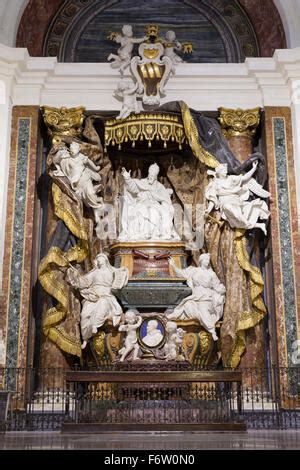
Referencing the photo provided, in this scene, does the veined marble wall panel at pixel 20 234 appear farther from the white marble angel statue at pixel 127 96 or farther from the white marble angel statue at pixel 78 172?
the white marble angel statue at pixel 127 96

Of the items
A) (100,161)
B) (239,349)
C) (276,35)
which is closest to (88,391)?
(239,349)

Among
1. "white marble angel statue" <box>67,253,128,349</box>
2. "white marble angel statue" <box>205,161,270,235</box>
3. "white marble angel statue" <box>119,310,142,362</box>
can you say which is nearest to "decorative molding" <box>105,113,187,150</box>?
"white marble angel statue" <box>205,161,270,235</box>

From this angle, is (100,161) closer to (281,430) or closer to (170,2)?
(170,2)

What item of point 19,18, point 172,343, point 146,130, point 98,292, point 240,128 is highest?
point 19,18

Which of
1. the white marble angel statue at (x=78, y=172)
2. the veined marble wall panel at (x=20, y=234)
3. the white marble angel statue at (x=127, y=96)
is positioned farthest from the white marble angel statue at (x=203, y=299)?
the white marble angel statue at (x=127, y=96)

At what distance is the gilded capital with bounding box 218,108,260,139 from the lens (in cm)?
1038

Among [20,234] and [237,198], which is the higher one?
[237,198]

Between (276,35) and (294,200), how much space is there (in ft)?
9.81

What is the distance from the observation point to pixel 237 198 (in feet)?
31.5

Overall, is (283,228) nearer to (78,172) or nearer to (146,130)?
(146,130)

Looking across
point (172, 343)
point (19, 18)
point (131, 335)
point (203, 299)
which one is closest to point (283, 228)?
point (203, 299)

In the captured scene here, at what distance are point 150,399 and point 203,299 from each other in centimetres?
170

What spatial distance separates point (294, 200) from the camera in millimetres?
9914

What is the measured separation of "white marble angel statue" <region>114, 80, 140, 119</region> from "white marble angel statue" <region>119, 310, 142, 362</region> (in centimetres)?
317
